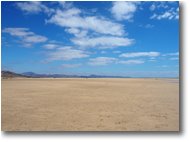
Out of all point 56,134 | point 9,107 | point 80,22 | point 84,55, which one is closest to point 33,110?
point 9,107

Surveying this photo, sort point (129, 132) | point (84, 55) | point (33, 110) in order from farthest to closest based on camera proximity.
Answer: point (33, 110) < point (84, 55) < point (129, 132)

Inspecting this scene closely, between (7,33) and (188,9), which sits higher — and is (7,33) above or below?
below

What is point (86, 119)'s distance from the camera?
4.54 m

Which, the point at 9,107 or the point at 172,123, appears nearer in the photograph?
the point at 172,123

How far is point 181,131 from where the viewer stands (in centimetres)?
427

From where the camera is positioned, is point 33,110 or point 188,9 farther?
point 33,110

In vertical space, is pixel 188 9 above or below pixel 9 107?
above

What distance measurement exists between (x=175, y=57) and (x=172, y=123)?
0.96 m

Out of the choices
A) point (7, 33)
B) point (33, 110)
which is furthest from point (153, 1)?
point (33, 110)

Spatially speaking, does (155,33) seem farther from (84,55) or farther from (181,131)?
(181,131)

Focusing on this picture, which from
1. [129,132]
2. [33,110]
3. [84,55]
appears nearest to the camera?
[129,132]

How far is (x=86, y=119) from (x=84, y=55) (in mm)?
976

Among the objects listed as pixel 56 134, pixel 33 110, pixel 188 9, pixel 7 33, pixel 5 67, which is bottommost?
pixel 56 134

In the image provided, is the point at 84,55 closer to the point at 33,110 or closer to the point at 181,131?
the point at 33,110
